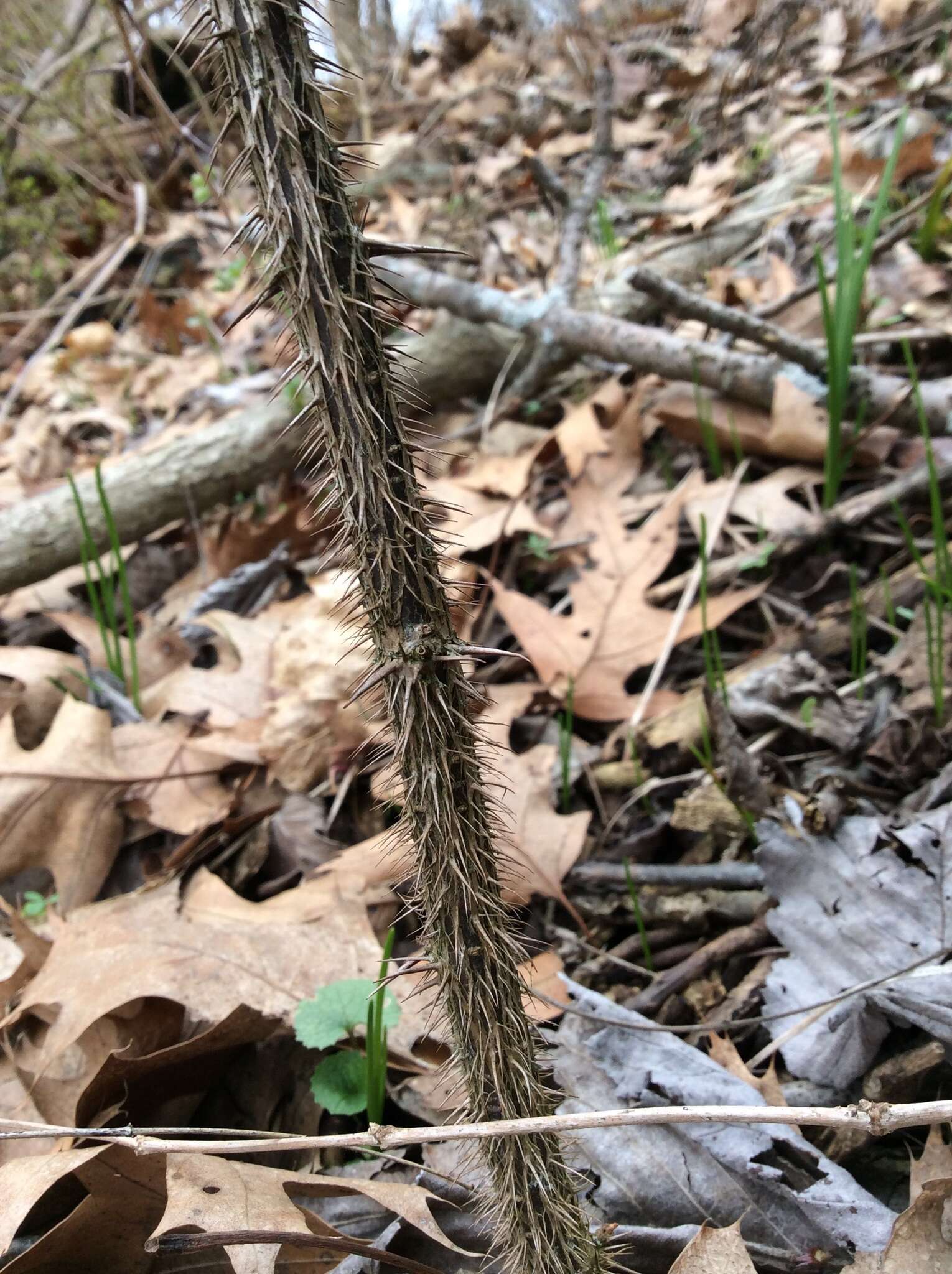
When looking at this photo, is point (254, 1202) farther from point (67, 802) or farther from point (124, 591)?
point (124, 591)

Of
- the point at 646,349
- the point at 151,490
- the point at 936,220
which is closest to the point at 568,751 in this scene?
the point at 646,349

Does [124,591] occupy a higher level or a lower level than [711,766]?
higher

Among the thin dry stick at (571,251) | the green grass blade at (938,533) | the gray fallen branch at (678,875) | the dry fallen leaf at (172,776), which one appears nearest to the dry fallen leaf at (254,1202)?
the gray fallen branch at (678,875)

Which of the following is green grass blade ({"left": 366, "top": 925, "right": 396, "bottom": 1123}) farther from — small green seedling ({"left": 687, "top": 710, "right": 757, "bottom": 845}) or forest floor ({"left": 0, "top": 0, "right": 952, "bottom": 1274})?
small green seedling ({"left": 687, "top": 710, "right": 757, "bottom": 845})

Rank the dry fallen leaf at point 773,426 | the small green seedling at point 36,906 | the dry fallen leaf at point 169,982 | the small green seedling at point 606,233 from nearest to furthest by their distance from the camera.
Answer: the dry fallen leaf at point 169,982 → the small green seedling at point 36,906 → the dry fallen leaf at point 773,426 → the small green seedling at point 606,233

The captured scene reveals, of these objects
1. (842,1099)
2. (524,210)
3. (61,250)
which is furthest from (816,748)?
(61,250)

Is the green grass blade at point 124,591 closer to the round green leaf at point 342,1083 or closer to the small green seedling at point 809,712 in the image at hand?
the round green leaf at point 342,1083

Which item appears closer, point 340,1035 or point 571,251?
point 340,1035
